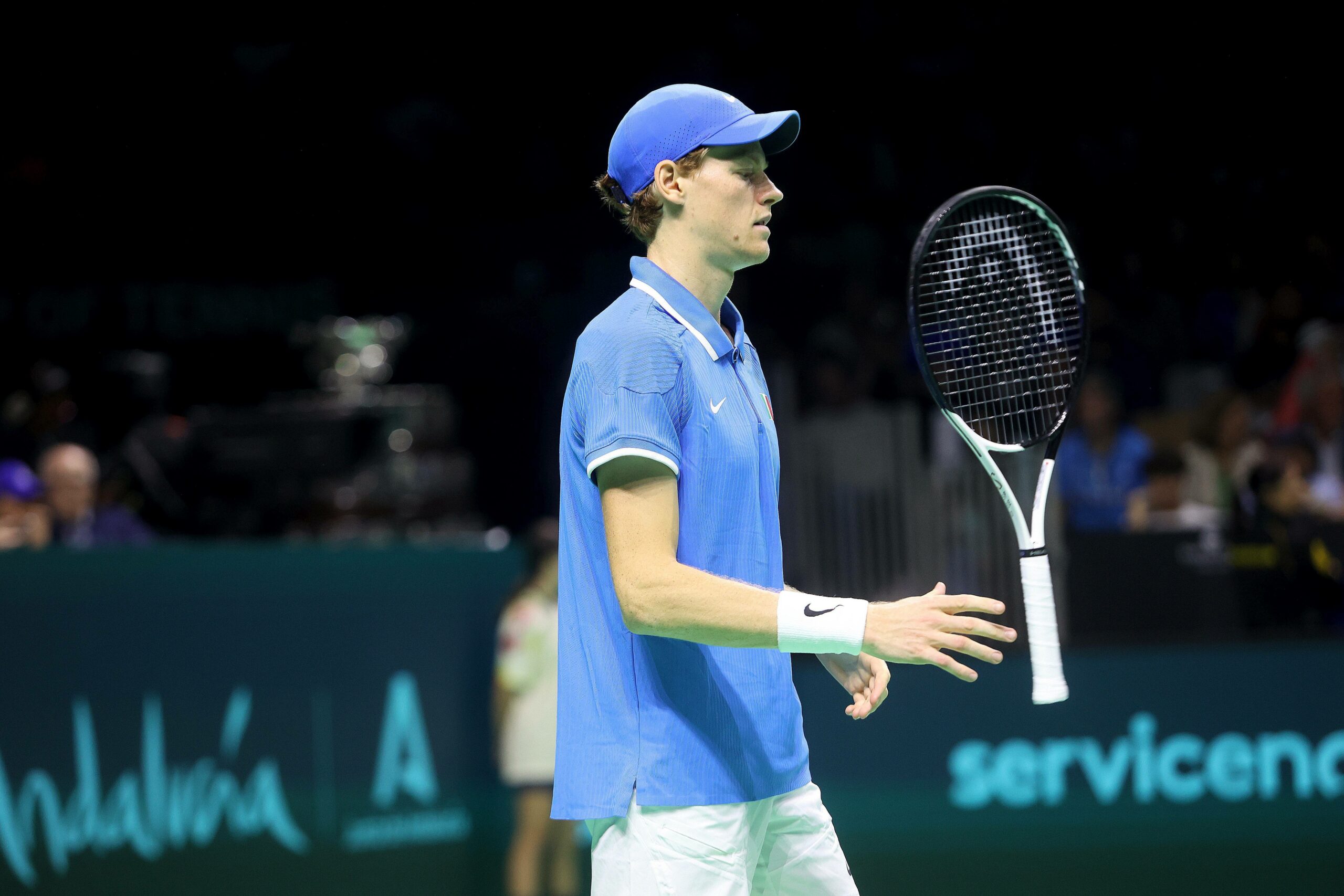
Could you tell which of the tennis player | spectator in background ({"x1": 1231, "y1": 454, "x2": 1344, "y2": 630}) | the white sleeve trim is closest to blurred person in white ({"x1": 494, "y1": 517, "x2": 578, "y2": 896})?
spectator in background ({"x1": 1231, "y1": 454, "x2": 1344, "y2": 630})

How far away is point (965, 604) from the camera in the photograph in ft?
6.20

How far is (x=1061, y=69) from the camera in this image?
6.50 metres

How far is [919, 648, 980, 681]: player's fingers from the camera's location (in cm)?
186

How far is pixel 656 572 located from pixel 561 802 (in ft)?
1.24

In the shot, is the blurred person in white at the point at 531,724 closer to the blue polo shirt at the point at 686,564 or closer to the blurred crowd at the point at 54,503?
the blurred crowd at the point at 54,503

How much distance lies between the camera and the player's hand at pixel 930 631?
1.88 m

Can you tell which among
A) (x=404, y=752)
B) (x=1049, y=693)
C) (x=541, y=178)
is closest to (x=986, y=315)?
(x=1049, y=693)

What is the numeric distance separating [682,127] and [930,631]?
30.3 inches

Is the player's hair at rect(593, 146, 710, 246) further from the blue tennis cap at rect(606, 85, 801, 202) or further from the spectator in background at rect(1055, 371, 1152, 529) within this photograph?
the spectator in background at rect(1055, 371, 1152, 529)

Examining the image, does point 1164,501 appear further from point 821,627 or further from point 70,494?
point 821,627

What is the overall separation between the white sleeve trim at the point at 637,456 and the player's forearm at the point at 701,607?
12 centimetres

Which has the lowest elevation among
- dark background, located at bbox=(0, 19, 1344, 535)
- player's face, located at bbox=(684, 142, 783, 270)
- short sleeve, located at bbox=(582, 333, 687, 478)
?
short sleeve, located at bbox=(582, 333, 687, 478)

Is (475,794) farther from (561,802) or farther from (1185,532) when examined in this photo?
(561,802)

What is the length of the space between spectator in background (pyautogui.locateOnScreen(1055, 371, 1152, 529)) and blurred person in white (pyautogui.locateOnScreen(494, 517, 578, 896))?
2.11m
